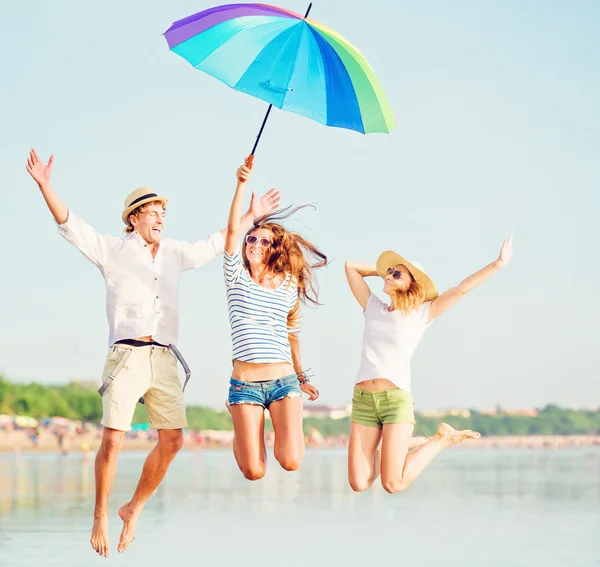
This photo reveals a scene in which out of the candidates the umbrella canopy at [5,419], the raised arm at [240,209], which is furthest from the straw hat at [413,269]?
the umbrella canopy at [5,419]

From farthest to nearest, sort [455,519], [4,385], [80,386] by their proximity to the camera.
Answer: [80,386]
[4,385]
[455,519]

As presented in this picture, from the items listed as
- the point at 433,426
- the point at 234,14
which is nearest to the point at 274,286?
the point at 234,14

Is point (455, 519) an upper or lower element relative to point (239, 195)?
lower

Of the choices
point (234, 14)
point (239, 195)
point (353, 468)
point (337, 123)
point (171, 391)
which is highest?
point (234, 14)

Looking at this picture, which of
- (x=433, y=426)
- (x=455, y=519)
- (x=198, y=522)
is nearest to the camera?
(x=198, y=522)

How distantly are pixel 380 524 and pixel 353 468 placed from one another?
9.64 m

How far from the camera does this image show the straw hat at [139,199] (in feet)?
30.2

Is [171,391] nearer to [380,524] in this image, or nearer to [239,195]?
[239,195]

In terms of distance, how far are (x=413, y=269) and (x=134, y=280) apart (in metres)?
2.46

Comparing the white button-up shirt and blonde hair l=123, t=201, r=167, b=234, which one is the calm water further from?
blonde hair l=123, t=201, r=167, b=234

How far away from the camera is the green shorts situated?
31.3 ft

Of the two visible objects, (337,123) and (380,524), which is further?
(380,524)

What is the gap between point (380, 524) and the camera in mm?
19062

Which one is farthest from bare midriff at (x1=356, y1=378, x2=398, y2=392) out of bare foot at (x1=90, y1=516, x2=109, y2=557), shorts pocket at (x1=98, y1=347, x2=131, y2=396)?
bare foot at (x1=90, y1=516, x2=109, y2=557)
